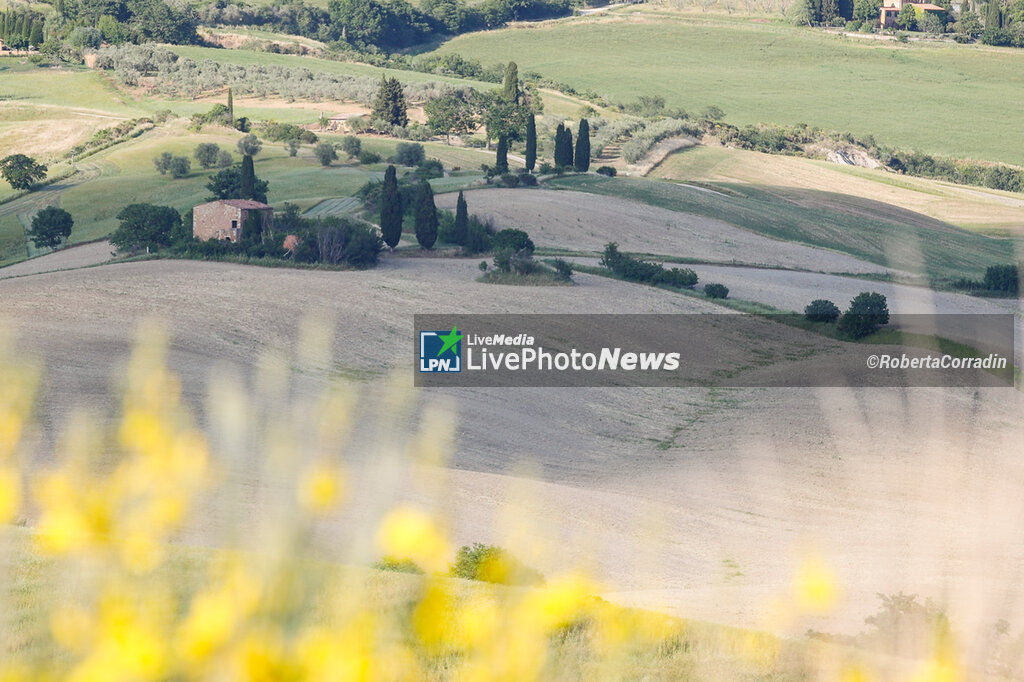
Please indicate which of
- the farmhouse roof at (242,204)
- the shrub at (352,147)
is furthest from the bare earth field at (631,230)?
A: the shrub at (352,147)

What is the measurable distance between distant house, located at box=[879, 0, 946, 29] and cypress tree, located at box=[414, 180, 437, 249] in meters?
155

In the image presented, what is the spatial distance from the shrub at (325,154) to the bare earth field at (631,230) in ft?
59.1

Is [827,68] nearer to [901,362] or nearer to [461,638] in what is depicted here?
[901,362]

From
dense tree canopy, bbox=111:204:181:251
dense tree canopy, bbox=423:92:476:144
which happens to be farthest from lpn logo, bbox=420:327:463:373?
dense tree canopy, bbox=423:92:476:144

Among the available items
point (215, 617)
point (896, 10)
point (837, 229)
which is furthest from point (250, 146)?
Result: point (896, 10)

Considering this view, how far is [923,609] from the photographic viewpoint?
720 inches

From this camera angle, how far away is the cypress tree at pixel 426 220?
6594 cm

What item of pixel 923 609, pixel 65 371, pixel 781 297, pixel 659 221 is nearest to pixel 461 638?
pixel 923 609

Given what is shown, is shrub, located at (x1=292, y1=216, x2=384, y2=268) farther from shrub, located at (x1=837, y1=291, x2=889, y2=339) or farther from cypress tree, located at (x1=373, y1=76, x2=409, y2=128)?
cypress tree, located at (x1=373, y1=76, x2=409, y2=128)

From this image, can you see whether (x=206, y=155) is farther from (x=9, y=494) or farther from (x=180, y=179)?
(x=9, y=494)

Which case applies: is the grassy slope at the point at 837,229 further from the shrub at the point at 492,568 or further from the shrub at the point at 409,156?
the shrub at the point at 492,568

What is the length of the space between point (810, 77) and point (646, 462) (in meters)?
156

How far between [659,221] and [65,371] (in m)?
59.2

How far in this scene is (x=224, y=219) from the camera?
64.4 metres
